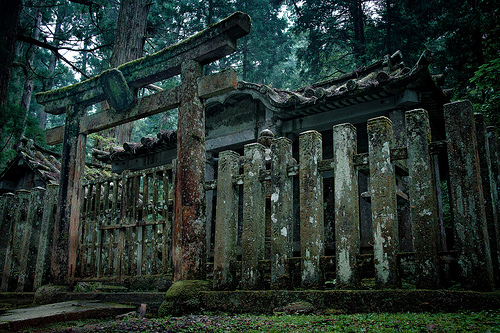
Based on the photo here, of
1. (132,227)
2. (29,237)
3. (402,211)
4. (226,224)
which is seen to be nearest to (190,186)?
(226,224)

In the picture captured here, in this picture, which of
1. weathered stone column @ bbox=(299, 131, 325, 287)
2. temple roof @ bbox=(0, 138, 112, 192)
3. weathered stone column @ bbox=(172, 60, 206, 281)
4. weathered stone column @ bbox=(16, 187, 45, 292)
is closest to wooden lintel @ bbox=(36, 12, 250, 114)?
weathered stone column @ bbox=(172, 60, 206, 281)

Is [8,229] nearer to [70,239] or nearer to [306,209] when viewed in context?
[70,239]

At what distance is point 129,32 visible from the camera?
1270cm

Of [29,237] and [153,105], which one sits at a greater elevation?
[153,105]

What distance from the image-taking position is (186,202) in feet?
16.3

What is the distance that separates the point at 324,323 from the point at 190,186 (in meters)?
2.57

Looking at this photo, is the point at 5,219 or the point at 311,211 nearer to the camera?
the point at 311,211

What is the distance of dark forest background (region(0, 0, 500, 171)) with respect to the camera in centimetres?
965

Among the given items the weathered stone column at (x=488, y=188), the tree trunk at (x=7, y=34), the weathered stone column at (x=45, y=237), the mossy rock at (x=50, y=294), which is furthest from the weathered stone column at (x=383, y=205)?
the tree trunk at (x=7, y=34)

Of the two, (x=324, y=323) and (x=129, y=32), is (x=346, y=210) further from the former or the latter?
(x=129, y=32)

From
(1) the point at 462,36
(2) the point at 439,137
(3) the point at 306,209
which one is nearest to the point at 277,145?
(3) the point at 306,209

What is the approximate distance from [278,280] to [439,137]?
250 inches

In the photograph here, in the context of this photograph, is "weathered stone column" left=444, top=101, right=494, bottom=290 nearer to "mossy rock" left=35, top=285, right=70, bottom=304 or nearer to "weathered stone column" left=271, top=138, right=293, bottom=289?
"weathered stone column" left=271, top=138, right=293, bottom=289

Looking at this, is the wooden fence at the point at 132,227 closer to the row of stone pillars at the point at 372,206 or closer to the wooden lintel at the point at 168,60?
the row of stone pillars at the point at 372,206
